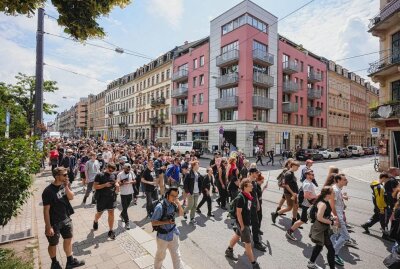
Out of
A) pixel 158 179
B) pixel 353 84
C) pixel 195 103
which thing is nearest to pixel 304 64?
pixel 195 103

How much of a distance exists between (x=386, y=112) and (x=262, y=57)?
1481 cm

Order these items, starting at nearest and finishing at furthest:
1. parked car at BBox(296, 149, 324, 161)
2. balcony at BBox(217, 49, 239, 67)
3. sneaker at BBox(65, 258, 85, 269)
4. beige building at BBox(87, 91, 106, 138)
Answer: sneaker at BBox(65, 258, 85, 269)
parked car at BBox(296, 149, 324, 161)
balcony at BBox(217, 49, 239, 67)
beige building at BBox(87, 91, 106, 138)

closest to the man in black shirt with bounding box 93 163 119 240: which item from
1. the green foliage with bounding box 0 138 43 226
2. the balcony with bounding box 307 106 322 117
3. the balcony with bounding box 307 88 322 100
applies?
the green foliage with bounding box 0 138 43 226

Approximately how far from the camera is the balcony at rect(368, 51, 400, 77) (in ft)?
57.0

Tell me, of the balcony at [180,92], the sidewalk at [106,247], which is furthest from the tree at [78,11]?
the balcony at [180,92]

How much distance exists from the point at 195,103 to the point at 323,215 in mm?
31566

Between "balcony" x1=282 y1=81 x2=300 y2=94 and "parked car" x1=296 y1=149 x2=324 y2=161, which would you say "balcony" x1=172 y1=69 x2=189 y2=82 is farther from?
"parked car" x1=296 y1=149 x2=324 y2=161

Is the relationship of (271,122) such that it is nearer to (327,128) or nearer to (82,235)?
(327,128)

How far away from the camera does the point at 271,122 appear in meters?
30.5

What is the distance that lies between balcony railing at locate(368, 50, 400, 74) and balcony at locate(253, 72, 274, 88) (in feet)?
37.5

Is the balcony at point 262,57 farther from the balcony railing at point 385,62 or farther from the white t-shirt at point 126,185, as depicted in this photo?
the white t-shirt at point 126,185

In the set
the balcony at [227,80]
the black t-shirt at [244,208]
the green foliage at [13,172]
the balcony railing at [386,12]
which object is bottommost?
→ the black t-shirt at [244,208]

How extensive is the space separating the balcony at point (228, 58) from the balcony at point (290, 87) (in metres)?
8.26

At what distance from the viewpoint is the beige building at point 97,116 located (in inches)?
2985
